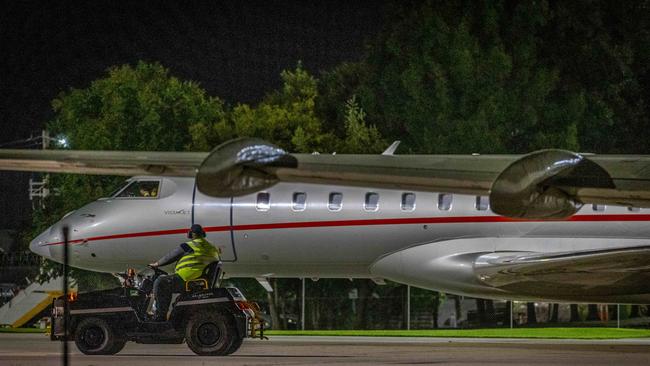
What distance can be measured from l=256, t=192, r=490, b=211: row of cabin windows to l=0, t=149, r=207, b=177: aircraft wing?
1375cm

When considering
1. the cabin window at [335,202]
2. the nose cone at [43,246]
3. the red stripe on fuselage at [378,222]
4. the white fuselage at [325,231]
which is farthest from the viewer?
the nose cone at [43,246]

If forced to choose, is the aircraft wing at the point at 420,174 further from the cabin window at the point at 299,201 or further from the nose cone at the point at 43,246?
the nose cone at the point at 43,246

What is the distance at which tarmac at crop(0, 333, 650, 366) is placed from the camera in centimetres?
1745

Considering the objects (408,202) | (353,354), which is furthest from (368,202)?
(353,354)

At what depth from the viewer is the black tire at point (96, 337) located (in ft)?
63.5

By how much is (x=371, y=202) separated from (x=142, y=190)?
14.2 ft

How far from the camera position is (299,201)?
23.7 meters

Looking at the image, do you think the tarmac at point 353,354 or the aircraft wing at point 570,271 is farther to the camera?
the aircraft wing at point 570,271

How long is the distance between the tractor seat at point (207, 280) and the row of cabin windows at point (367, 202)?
171 inches

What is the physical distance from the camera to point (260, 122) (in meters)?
42.3

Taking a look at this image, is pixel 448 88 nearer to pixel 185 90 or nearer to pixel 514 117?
pixel 514 117

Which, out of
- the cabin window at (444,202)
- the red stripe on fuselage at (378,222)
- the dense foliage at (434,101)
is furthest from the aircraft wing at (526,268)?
the dense foliage at (434,101)

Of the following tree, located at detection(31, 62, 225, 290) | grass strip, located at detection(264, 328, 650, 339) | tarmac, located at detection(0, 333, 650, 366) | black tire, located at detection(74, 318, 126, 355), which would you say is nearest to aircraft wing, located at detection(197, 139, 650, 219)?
tarmac, located at detection(0, 333, 650, 366)

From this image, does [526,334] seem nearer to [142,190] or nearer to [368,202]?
[368,202]
